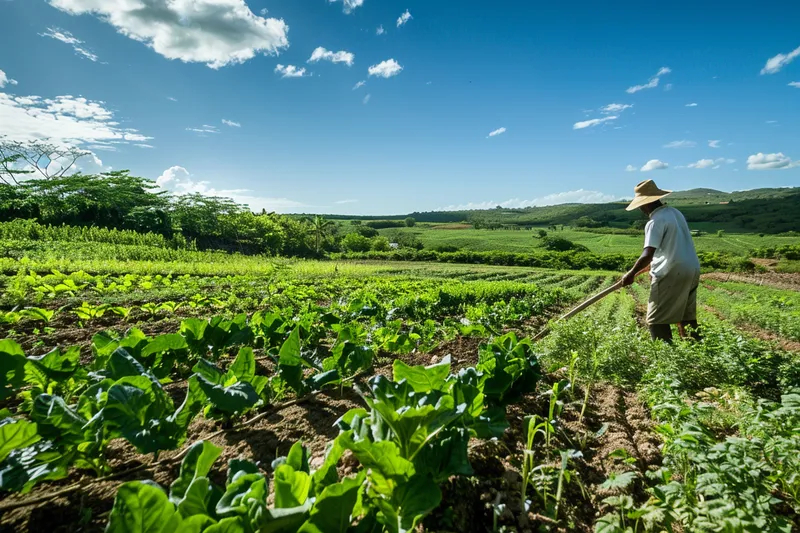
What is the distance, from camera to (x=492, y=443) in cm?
240

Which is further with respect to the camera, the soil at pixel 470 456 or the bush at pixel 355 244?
the bush at pixel 355 244

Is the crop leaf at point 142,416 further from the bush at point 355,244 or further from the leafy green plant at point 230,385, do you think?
the bush at point 355,244

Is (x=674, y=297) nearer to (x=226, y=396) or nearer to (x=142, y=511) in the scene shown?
(x=226, y=396)

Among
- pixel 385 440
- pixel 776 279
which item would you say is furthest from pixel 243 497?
pixel 776 279

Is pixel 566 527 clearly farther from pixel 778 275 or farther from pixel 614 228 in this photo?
pixel 614 228

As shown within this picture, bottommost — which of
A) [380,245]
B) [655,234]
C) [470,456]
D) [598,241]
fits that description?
[598,241]

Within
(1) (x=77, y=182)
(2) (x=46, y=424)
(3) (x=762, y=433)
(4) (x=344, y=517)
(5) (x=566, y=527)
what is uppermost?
(1) (x=77, y=182)

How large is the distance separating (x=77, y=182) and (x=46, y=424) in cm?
4271

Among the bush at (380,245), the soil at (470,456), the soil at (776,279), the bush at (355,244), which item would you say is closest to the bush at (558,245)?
the bush at (380,245)

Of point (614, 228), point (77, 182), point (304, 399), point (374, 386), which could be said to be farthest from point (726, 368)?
point (614, 228)

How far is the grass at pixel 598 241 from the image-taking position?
49.9 metres

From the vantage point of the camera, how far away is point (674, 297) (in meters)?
5.04

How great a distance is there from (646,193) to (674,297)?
158 cm

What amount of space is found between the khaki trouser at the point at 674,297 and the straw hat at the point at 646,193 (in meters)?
1.06
